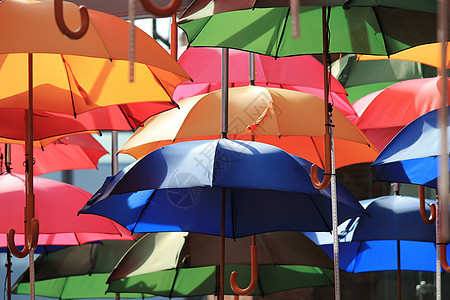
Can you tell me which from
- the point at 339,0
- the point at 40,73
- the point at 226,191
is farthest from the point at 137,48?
the point at 226,191

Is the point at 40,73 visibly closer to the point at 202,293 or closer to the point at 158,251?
the point at 158,251

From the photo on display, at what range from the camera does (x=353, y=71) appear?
6324 mm

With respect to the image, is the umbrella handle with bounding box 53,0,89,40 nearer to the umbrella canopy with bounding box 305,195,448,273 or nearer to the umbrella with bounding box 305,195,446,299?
the umbrella with bounding box 305,195,446,299

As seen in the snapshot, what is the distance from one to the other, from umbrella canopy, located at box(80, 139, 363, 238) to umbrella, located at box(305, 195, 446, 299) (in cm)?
72

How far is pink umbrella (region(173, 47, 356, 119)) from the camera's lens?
16.9ft

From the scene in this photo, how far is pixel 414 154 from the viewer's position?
337cm

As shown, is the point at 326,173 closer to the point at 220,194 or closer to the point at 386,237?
the point at 220,194

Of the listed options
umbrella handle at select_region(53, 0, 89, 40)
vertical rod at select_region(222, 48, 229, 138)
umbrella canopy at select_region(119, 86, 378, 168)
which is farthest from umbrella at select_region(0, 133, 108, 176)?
umbrella handle at select_region(53, 0, 89, 40)

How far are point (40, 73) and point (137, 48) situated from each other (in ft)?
3.45

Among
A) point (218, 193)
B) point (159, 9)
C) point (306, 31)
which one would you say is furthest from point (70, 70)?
point (159, 9)

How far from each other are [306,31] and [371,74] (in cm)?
239

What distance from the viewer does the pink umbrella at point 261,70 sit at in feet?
16.9

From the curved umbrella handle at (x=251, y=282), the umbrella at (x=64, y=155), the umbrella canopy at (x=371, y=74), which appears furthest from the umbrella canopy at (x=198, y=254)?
the umbrella canopy at (x=371, y=74)

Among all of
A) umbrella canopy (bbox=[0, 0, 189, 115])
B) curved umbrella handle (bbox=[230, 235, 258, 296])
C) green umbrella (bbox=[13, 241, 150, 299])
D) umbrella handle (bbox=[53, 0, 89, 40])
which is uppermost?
umbrella canopy (bbox=[0, 0, 189, 115])
